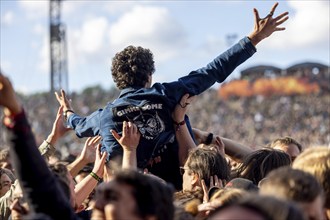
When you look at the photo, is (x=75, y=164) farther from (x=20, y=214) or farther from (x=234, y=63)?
(x=20, y=214)

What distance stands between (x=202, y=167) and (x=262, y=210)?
1937mm

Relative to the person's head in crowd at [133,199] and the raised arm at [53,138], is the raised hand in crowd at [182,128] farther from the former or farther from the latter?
the person's head in crowd at [133,199]

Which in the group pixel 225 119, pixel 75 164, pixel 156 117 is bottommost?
pixel 225 119

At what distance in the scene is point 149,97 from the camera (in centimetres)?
427

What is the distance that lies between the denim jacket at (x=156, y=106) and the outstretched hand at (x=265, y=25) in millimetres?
90

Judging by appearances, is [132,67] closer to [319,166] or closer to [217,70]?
[217,70]

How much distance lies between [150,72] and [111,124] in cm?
39

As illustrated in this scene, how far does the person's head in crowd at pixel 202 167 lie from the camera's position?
162 inches

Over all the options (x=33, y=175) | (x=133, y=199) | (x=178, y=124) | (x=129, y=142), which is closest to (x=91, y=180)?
(x=129, y=142)

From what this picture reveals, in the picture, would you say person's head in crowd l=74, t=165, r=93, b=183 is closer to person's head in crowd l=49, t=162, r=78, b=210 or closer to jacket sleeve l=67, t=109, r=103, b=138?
jacket sleeve l=67, t=109, r=103, b=138

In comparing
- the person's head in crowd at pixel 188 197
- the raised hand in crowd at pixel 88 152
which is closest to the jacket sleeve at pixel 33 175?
the person's head in crowd at pixel 188 197

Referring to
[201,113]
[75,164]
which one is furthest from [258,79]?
[75,164]

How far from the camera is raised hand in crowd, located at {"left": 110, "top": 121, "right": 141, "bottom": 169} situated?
3988 mm

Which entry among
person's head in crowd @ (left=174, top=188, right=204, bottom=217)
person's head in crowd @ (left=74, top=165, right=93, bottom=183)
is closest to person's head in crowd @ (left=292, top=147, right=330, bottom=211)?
person's head in crowd @ (left=174, top=188, right=204, bottom=217)
